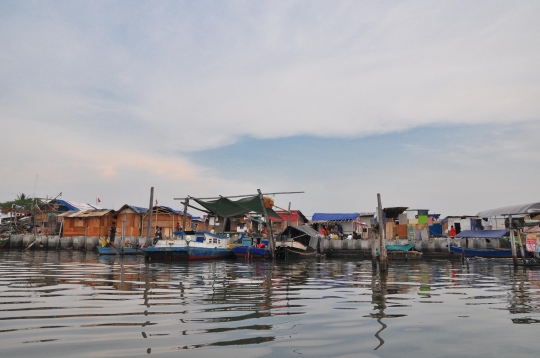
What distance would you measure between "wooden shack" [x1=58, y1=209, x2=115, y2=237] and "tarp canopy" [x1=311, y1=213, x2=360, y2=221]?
22145mm

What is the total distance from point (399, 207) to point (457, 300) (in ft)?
106

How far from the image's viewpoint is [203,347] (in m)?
4.98

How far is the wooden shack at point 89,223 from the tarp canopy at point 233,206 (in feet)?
69.0

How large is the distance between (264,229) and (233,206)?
398 inches

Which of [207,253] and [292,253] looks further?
[292,253]

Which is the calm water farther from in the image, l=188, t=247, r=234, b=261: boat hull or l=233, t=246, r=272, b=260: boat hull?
l=233, t=246, r=272, b=260: boat hull

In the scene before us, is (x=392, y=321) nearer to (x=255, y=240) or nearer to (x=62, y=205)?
(x=255, y=240)

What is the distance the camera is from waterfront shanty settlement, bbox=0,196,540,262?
28922 millimetres

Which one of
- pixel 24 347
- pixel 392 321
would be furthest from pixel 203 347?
pixel 392 321

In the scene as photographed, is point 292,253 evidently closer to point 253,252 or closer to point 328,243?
point 253,252

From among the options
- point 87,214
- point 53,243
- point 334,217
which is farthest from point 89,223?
point 334,217

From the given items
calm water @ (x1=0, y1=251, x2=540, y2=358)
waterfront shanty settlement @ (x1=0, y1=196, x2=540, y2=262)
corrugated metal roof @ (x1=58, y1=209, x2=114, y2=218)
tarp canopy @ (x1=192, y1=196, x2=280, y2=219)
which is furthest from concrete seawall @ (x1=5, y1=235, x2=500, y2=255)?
calm water @ (x1=0, y1=251, x2=540, y2=358)

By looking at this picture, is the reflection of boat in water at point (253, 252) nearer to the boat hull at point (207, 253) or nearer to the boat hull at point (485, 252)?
the boat hull at point (207, 253)

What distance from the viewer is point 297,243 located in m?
30.5
